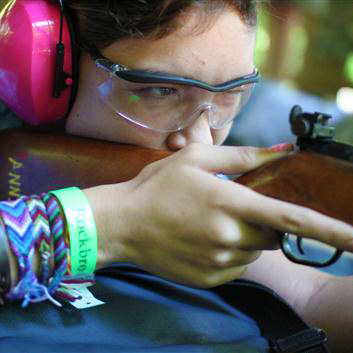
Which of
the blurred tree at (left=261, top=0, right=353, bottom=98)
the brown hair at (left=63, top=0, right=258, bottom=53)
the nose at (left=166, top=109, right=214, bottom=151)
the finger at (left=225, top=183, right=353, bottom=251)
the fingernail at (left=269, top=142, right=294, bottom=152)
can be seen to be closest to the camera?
the finger at (left=225, top=183, right=353, bottom=251)

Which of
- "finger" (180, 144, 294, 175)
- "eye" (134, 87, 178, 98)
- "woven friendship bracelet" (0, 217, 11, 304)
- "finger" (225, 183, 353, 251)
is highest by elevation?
"eye" (134, 87, 178, 98)

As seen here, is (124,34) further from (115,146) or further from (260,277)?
(260,277)

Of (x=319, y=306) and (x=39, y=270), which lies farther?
(x=319, y=306)

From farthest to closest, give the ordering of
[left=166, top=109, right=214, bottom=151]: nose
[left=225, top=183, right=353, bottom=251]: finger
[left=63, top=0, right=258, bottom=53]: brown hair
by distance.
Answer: [left=166, top=109, right=214, bottom=151]: nose, [left=63, top=0, right=258, bottom=53]: brown hair, [left=225, top=183, right=353, bottom=251]: finger

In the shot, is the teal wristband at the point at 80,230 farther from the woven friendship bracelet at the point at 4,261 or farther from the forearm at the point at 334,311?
the forearm at the point at 334,311

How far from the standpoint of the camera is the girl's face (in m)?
1.27

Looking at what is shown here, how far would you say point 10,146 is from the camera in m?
1.44

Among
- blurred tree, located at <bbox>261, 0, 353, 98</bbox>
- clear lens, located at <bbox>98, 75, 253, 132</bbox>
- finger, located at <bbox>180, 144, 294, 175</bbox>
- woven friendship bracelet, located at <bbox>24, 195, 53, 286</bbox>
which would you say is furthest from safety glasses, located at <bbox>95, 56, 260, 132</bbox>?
blurred tree, located at <bbox>261, 0, 353, 98</bbox>

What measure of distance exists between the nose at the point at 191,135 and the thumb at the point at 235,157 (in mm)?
352

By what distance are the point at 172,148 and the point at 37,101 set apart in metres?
0.35

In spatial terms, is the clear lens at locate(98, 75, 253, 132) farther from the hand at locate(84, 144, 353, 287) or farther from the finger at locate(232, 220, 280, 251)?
the finger at locate(232, 220, 280, 251)

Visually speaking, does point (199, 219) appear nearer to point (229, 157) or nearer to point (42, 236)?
point (229, 157)

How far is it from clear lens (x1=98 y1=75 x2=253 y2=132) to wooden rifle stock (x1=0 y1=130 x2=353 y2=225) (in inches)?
3.6

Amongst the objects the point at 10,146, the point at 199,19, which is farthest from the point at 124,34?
the point at 10,146
